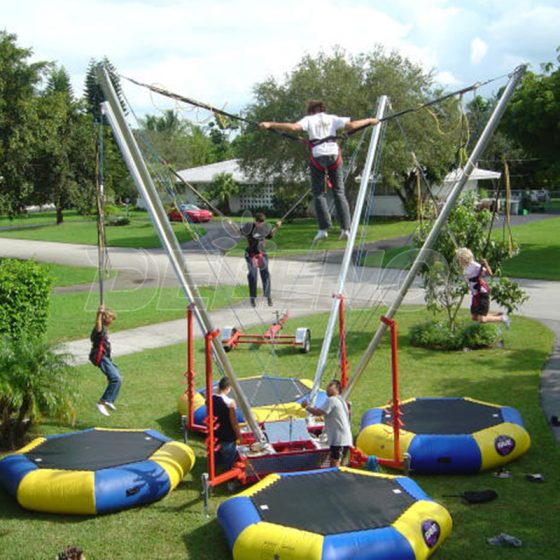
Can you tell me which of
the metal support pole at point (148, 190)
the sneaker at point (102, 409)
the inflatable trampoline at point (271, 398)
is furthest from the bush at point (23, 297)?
the metal support pole at point (148, 190)

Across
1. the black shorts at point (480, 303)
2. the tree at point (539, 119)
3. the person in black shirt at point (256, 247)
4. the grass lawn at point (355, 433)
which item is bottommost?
the grass lawn at point (355, 433)

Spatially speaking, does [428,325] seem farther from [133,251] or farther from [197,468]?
[133,251]

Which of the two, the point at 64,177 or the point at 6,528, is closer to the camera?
the point at 6,528

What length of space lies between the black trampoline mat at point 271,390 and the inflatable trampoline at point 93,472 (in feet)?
7.46

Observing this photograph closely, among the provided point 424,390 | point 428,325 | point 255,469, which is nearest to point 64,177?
point 428,325

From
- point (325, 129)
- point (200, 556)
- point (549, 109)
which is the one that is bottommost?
point (200, 556)

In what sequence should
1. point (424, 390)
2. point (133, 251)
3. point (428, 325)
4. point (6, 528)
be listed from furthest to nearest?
point (133, 251) → point (428, 325) → point (424, 390) → point (6, 528)

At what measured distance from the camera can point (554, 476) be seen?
30.6 ft

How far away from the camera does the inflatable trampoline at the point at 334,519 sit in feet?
22.5

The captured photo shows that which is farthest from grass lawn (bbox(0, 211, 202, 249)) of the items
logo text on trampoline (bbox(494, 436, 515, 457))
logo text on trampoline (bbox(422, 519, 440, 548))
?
logo text on trampoline (bbox(422, 519, 440, 548))

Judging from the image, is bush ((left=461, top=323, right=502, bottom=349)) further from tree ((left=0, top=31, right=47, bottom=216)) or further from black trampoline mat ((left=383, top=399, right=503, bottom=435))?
tree ((left=0, top=31, right=47, bottom=216))

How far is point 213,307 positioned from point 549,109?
15.1 metres

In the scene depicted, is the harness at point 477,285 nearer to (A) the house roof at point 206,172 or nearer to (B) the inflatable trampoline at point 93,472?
(B) the inflatable trampoline at point 93,472

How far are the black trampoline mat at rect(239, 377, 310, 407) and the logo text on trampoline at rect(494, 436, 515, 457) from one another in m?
3.47
